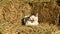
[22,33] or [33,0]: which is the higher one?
[33,0]

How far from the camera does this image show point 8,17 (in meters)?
6.48

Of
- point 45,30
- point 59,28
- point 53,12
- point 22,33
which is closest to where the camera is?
point 22,33

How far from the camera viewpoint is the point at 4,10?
6.41m

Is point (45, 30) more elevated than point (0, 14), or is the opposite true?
point (0, 14)

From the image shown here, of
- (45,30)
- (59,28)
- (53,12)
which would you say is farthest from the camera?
(53,12)

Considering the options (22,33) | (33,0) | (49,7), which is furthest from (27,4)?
(22,33)

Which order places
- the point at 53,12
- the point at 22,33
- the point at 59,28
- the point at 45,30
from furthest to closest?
the point at 53,12 → the point at 59,28 → the point at 45,30 → the point at 22,33

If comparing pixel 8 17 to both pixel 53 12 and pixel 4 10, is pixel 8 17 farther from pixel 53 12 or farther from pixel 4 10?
pixel 53 12

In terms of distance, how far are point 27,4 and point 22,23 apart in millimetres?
575

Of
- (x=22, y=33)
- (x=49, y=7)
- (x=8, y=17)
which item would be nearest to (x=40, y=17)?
(x=49, y=7)

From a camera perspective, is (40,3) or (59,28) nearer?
(59,28)

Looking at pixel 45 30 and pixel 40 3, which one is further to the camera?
pixel 40 3

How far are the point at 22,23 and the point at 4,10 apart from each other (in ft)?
2.95

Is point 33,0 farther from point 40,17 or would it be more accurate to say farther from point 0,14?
point 0,14
